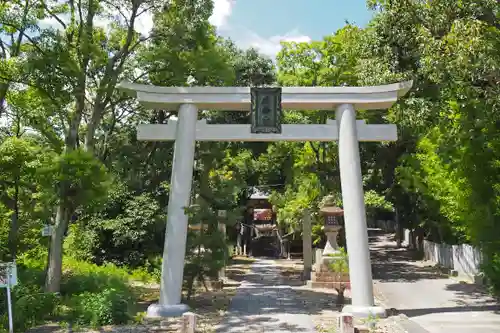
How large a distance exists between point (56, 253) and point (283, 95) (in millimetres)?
7090

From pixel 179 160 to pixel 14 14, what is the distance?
5755 mm

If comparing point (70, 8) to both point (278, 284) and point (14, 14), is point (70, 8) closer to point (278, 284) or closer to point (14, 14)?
point (14, 14)

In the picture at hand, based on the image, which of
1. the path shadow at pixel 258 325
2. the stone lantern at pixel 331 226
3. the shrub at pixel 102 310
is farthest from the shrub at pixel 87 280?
the stone lantern at pixel 331 226

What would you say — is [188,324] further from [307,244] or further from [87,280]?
[307,244]

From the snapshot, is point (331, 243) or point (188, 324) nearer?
point (188, 324)

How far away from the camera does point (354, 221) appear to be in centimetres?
1028

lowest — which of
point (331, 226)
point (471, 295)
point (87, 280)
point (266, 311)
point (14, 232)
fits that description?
point (266, 311)

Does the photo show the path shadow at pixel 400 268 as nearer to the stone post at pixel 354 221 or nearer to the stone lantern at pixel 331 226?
the stone lantern at pixel 331 226

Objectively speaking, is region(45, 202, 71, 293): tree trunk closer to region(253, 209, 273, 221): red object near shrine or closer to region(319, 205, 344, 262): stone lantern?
region(319, 205, 344, 262): stone lantern

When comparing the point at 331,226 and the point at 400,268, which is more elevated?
the point at 331,226

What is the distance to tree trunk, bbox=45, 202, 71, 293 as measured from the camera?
11.1 m

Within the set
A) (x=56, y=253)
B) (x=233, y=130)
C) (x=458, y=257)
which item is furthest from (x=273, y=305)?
(x=458, y=257)

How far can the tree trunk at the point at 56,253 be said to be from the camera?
11.1 m

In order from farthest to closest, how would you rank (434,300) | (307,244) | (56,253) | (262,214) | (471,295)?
(262,214) → (307,244) → (471,295) → (434,300) → (56,253)
